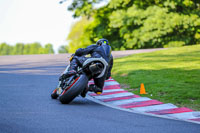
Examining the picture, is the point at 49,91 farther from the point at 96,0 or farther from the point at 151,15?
the point at 96,0

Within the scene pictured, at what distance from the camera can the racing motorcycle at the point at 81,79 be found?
7.65 meters

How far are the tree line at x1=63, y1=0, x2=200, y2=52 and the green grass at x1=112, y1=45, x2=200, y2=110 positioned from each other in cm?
1237

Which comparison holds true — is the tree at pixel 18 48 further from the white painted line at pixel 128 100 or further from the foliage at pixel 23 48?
the white painted line at pixel 128 100

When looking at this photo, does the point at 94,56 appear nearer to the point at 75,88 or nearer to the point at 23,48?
the point at 75,88

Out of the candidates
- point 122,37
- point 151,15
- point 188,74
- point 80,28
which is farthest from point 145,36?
point 80,28

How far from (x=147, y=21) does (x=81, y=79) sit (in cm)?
2246

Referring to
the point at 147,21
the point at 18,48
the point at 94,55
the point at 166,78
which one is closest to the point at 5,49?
the point at 18,48

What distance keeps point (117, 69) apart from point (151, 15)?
52.8 ft

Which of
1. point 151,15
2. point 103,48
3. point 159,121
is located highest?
point 151,15

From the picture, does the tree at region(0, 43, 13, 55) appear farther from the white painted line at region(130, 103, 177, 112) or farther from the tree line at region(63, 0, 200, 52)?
the white painted line at region(130, 103, 177, 112)

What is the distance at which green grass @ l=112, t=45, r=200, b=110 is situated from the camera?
9.02 meters

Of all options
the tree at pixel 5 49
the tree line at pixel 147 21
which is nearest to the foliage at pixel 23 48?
the tree at pixel 5 49

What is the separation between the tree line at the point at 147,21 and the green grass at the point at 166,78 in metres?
12.4

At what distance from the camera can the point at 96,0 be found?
34156 millimetres
